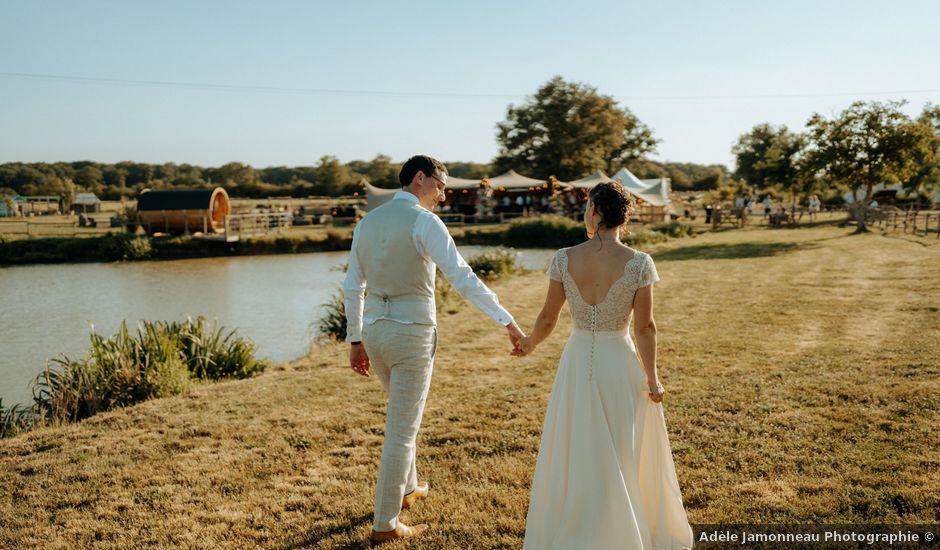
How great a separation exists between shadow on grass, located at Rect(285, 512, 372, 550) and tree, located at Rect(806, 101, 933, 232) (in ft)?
79.4

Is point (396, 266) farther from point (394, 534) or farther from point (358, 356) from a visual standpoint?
point (394, 534)

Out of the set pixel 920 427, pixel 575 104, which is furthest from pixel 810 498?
pixel 575 104

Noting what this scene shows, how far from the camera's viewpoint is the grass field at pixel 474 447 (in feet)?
11.8

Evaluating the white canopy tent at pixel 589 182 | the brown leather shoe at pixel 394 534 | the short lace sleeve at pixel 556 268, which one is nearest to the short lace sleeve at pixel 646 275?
the short lace sleeve at pixel 556 268

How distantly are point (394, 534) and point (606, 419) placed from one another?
129 cm

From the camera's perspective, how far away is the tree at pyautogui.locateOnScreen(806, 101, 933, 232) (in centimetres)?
2219

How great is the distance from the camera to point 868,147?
22.7m

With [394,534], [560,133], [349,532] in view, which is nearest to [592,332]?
[394,534]

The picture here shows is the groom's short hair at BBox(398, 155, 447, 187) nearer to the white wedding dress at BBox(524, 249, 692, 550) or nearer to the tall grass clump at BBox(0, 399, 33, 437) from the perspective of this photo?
the white wedding dress at BBox(524, 249, 692, 550)

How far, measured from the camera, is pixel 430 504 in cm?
379

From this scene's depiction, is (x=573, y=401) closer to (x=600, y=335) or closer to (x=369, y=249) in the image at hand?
(x=600, y=335)

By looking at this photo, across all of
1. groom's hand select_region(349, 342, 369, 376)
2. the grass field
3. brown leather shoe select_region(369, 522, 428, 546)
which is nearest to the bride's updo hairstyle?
groom's hand select_region(349, 342, 369, 376)

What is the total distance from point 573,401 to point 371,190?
3476cm

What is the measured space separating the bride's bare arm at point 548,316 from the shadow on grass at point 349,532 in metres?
1.35
